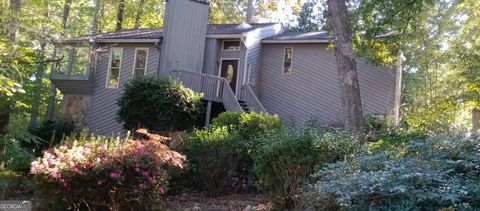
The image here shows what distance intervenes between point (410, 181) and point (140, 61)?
16.7 m

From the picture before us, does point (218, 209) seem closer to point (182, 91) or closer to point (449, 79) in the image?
point (182, 91)

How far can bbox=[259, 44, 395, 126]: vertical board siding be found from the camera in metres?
17.5

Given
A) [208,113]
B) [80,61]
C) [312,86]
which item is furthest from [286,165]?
[80,61]

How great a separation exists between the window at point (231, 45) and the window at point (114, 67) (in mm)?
4541

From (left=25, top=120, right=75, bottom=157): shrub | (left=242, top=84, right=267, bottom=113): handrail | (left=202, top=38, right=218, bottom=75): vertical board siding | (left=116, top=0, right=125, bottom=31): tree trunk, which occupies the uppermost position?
(left=116, top=0, right=125, bottom=31): tree trunk

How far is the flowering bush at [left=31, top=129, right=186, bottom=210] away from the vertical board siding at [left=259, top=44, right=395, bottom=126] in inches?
433

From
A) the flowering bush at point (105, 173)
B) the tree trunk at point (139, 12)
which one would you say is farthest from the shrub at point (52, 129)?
the flowering bush at point (105, 173)

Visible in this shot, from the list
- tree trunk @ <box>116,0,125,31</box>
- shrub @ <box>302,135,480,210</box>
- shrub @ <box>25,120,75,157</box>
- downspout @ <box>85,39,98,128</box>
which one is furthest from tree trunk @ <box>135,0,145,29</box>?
shrub @ <box>302,135,480,210</box>

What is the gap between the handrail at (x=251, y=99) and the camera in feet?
57.4

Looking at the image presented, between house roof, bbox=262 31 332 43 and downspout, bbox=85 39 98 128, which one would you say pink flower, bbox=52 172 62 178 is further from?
downspout, bbox=85 39 98 128

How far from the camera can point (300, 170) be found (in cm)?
747

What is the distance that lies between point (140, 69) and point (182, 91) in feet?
13.5

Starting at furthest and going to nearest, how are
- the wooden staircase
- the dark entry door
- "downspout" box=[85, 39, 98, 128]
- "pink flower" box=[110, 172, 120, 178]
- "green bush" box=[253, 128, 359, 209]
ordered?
"downspout" box=[85, 39, 98, 128] → the dark entry door → the wooden staircase → "green bush" box=[253, 128, 359, 209] → "pink flower" box=[110, 172, 120, 178]

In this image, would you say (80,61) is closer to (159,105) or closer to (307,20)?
(159,105)
